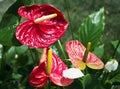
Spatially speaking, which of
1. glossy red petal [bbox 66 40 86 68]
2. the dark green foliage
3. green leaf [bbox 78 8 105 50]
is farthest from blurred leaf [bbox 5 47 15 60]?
glossy red petal [bbox 66 40 86 68]

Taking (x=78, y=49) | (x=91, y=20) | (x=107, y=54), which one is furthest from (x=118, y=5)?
(x=78, y=49)

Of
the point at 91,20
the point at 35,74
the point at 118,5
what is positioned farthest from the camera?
the point at 118,5

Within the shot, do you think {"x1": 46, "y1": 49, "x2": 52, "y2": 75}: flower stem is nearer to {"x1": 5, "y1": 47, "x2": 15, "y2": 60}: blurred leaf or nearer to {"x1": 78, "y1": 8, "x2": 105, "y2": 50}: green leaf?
{"x1": 78, "y1": 8, "x2": 105, "y2": 50}: green leaf

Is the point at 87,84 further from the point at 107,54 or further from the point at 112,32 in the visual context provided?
the point at 112,32

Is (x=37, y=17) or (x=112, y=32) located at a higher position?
(x=37, y=17)

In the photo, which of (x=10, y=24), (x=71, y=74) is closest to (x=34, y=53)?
(x=10, y=24)

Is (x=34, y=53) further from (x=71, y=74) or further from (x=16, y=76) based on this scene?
(x=71, y=74)

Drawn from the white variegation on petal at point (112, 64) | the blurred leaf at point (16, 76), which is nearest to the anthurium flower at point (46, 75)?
Answer: the white variegation on petal at point (112, 64)
